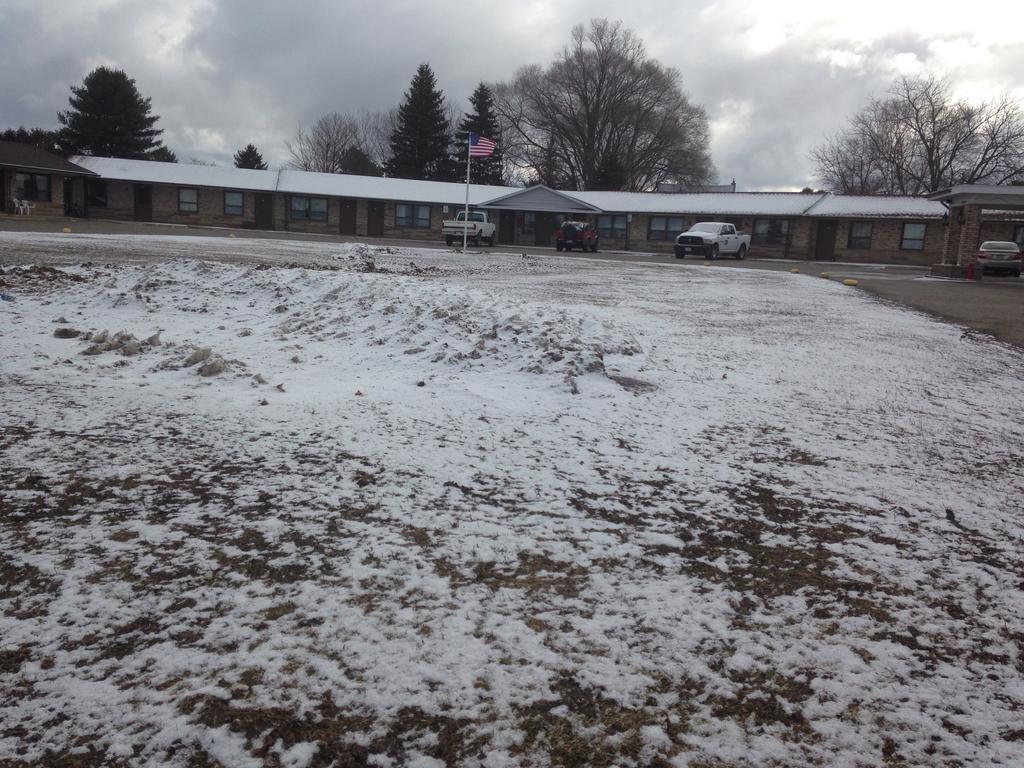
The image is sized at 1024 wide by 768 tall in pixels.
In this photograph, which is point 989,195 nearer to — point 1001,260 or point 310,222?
point 1001,260

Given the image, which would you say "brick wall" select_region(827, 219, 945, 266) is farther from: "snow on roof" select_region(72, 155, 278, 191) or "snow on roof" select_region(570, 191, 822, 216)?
"snow on roof" select_region(72, 155, 278, 191)

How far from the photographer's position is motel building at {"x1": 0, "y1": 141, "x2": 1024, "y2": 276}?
42531 mm

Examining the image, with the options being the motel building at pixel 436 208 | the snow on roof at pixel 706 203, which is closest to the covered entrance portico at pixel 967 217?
the motel building at pixel 436 208

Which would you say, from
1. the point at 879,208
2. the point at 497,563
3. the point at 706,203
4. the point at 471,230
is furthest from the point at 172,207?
the point at 497,563

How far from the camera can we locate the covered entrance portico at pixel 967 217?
24.2 meters

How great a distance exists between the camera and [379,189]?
4878cm

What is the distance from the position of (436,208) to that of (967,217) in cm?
3242

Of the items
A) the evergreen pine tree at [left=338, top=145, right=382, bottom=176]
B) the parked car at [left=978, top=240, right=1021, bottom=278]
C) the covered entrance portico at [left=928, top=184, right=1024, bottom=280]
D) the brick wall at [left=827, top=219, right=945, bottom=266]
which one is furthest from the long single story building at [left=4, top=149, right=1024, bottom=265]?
the evergreen pine tree at [left=338, top=145, right=382, bottom=176]

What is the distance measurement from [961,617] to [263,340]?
242 inches

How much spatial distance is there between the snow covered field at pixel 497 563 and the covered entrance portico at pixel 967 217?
74.0ft

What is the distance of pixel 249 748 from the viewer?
1763mm

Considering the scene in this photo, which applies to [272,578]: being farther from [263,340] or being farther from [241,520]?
[263,340]

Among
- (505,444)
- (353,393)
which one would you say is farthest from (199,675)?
(353,393)

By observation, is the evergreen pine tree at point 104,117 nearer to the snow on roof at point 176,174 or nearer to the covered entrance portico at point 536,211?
the snow on roof at point 176,174
